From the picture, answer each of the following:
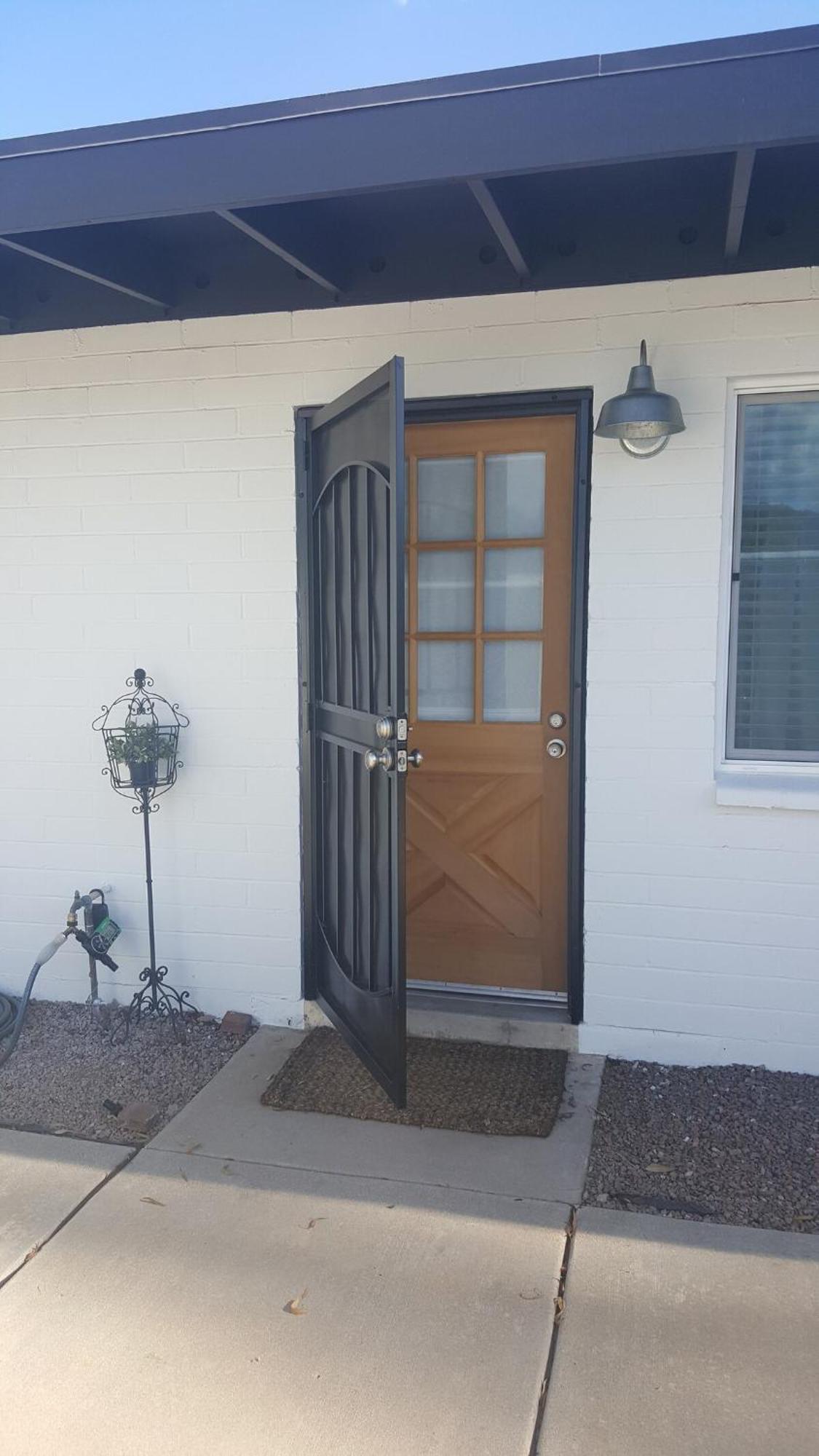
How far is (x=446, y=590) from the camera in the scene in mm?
3588

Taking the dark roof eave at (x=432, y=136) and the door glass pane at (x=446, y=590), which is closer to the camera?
the dark roof eave at (x=432, y=136)

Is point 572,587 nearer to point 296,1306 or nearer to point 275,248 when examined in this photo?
point 275,248

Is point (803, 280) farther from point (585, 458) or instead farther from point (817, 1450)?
point (817, 1450)

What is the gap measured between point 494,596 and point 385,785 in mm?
966

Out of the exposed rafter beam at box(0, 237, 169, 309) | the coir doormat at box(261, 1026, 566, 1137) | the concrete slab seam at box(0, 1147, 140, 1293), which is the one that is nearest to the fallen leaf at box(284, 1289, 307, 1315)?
the concrete slab seam at box(0, 1147, 140, 1293)

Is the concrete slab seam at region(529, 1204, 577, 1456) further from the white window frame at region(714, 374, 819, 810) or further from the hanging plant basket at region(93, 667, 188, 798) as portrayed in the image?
the hanging plant basket at region(93, 667, 188, 798)

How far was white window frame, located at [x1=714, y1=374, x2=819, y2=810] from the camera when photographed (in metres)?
3.15

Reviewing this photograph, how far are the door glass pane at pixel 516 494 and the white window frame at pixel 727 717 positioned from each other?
0.61 m

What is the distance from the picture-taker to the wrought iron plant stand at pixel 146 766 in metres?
3.55

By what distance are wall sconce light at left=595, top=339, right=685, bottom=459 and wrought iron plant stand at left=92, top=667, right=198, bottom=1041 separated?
5.92 feet

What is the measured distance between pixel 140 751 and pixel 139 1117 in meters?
1.19

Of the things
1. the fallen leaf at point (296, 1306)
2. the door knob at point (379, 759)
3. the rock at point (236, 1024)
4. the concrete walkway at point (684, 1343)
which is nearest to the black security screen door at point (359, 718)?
the door knob at point (379, 759)

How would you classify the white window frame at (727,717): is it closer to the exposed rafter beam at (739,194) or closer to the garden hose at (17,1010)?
the exposed rafter beam at (739,194)

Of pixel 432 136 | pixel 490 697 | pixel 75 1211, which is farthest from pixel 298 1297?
pixel 432 136
